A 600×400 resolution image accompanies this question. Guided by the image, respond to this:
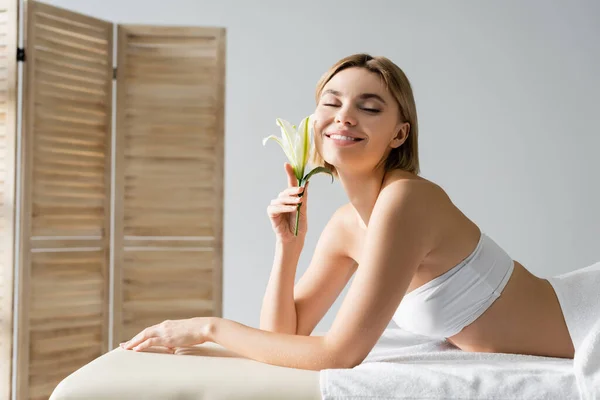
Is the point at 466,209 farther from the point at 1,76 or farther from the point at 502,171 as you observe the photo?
the point at 1,76

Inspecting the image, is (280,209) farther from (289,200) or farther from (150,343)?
(150,343)

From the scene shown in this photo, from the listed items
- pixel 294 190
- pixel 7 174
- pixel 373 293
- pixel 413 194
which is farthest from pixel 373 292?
pixel 7 174

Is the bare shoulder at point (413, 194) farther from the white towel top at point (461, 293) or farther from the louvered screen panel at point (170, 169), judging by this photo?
the louvered screen panel at point (170, 169)

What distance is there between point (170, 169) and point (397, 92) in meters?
2.19

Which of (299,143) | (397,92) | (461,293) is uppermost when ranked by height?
(397,92)

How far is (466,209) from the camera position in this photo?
461 centimetres

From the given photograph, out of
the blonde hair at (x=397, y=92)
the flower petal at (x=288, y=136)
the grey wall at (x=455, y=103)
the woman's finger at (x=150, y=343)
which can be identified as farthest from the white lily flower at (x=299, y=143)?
the grey wall at (x=455, y=103)

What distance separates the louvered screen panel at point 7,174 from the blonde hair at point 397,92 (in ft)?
6.26

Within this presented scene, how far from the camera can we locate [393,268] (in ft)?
4.77

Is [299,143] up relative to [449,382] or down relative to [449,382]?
up

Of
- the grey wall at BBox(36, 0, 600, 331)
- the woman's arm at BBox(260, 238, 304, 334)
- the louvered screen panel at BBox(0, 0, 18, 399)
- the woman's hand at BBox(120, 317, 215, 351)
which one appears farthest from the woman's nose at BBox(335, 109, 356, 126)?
the grey wall at BBox(36, 0, 600, 331)

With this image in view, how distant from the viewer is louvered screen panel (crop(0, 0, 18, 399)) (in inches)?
124

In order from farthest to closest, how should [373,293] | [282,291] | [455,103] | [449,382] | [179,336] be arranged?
[455,103] → [282,291] → [179,336] → [373,293] → [449,382]

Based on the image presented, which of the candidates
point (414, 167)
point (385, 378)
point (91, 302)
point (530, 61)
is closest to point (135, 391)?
point (385, 378)
